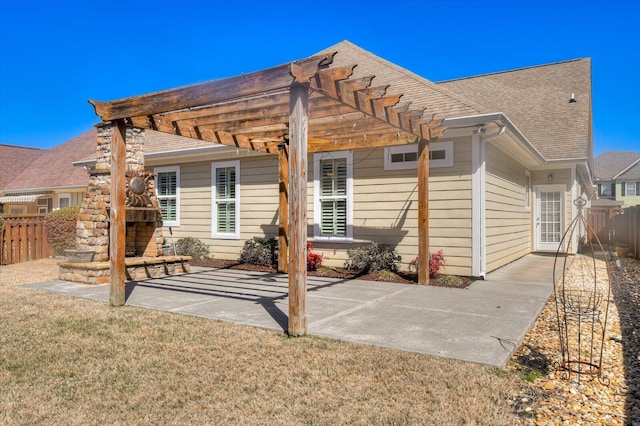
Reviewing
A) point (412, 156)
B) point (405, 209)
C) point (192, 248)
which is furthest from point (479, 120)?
point (192, 248)

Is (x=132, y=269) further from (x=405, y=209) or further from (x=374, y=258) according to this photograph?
(x=405, y=209)

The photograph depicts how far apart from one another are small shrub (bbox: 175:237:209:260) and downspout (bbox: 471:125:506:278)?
6.55m

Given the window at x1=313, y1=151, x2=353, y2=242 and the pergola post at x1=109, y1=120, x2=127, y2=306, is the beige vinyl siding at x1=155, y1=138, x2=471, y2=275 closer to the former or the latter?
the window at x1=313, y1=151, x2=353, y2=242

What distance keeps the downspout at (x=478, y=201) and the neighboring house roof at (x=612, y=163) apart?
38985 millimetres

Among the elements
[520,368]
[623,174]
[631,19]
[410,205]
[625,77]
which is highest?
[625,77]

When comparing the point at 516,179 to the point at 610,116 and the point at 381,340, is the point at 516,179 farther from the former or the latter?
the point at 610,116

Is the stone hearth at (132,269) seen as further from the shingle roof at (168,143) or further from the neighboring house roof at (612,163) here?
the neighboring house roof at (612,163)

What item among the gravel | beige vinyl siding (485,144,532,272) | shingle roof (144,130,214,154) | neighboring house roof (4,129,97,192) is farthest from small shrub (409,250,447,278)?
neighboring house roof (4,129,97,192)

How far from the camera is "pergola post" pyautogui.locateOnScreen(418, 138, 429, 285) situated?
7.14 m

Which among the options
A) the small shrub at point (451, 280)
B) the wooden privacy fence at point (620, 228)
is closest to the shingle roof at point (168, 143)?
the small shrub at point (451, 280)

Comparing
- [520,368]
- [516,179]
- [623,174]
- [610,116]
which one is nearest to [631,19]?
[516,179]

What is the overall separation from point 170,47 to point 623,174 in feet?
133

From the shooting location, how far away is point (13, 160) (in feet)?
78.0

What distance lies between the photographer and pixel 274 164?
10047 mm
